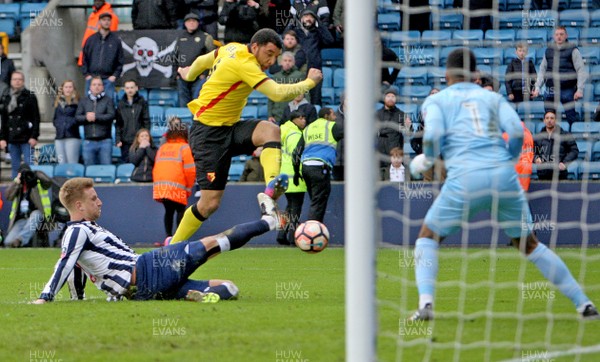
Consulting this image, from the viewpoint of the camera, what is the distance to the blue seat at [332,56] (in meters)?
19.5

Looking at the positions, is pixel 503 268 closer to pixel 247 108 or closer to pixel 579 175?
pixel 579 175

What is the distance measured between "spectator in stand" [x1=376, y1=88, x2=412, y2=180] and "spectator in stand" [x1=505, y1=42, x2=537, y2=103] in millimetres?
1593

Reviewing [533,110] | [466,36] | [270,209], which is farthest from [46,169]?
[270,209]

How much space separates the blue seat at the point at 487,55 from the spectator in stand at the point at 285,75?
2.78 m

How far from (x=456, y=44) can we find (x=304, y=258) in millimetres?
5399

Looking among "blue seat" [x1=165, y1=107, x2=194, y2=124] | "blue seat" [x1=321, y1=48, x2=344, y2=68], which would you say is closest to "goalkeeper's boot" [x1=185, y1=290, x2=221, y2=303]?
"blue seat" [x1=165, y1=107, x2=194, y2=124]

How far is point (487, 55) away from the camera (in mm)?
17797

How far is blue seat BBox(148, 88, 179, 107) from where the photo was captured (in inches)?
783

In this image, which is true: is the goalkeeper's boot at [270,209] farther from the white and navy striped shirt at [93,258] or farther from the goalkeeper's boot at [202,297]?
the white and navy striped shirt at [93,258]

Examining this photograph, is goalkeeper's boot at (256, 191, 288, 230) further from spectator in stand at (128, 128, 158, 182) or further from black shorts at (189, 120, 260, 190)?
spectator in stand at (128, 128, 158, 182)

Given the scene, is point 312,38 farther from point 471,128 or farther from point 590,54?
point 471,128

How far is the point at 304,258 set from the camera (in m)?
15.0

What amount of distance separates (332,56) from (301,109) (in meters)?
2.37

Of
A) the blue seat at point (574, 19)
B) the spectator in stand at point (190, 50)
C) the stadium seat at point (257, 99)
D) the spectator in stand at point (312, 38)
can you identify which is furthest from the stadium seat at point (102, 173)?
the blue seat at point (574, 19)
